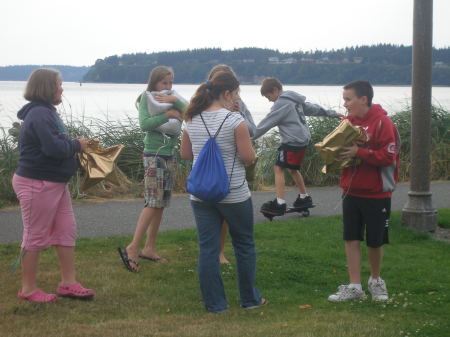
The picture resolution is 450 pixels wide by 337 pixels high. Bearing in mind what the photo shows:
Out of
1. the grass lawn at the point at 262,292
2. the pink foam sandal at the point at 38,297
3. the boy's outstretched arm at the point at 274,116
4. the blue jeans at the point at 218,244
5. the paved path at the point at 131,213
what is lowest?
the paved path at the point at 131,213

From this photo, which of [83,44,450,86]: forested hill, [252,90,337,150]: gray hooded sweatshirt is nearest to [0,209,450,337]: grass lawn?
[252,90,337,150]: gray hooded sweatshirt

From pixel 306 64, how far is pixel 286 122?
143 ft

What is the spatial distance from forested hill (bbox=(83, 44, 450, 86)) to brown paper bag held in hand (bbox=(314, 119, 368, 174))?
39.2 metres

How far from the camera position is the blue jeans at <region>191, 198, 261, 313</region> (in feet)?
18.3

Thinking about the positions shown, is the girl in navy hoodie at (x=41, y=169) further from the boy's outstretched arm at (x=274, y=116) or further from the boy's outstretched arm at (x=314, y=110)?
the boy's outstretched arm at (x=314, y=110)

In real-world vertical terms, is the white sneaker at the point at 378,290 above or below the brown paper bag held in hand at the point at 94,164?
below

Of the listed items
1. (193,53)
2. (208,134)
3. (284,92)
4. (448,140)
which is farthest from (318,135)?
(193,53)

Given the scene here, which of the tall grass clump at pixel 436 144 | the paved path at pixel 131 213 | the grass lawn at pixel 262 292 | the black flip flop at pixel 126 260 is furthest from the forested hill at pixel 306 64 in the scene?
the black flip flop at pixel 126 260

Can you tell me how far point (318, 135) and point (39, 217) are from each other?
9263mm

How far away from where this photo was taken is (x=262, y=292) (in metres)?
6.30

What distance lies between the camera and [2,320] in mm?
5367

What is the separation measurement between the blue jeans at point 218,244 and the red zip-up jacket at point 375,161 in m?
0.87

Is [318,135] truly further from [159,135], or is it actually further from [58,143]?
[58,143]

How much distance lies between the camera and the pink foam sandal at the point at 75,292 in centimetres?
587
